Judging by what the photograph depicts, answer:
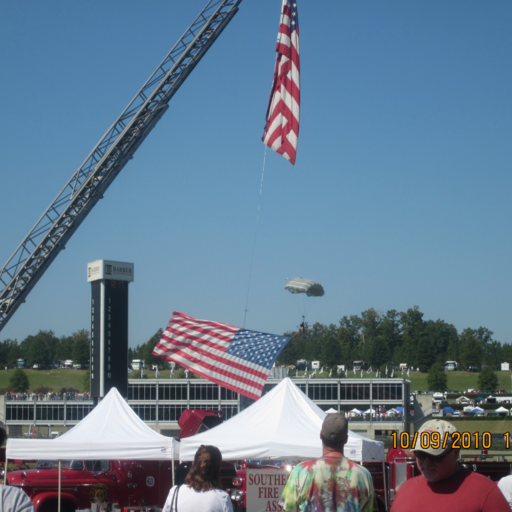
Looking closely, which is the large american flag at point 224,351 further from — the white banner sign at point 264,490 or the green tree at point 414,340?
the green tree at point 414,340

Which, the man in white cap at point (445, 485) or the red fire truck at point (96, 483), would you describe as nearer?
the man in white cap at point (445, 485)

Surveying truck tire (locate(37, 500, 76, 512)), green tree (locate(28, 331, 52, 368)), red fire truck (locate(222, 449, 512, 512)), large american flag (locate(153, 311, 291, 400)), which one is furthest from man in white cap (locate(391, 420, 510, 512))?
green tree (locate(28, 331, 52, 368))

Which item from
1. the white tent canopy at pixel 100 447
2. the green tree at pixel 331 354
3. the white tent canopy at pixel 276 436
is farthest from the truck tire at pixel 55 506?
the green tree at pixel 331 354

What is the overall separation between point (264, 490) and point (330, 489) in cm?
775

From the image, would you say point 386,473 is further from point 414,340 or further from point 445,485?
point 414,340

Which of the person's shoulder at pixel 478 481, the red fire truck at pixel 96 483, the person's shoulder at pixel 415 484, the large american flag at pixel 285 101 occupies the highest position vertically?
the large american flag at pixel 285 101

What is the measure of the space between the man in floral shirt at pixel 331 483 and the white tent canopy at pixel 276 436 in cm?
789

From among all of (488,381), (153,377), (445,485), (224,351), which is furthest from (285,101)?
(153,377)

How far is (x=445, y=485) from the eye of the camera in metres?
3.86

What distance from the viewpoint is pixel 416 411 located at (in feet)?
300

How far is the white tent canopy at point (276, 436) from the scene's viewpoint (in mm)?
12930

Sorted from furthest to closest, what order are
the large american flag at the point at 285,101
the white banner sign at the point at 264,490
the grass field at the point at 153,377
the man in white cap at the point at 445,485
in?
the grass field at the point at 153,377, the large american flag at the point at 285,101, the white banner sign at the point at 264,490, the man in white cap at the point at 445,485

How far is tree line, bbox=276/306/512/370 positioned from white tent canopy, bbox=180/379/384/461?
143136mm

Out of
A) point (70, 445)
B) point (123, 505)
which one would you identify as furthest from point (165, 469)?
point (70, 445)
